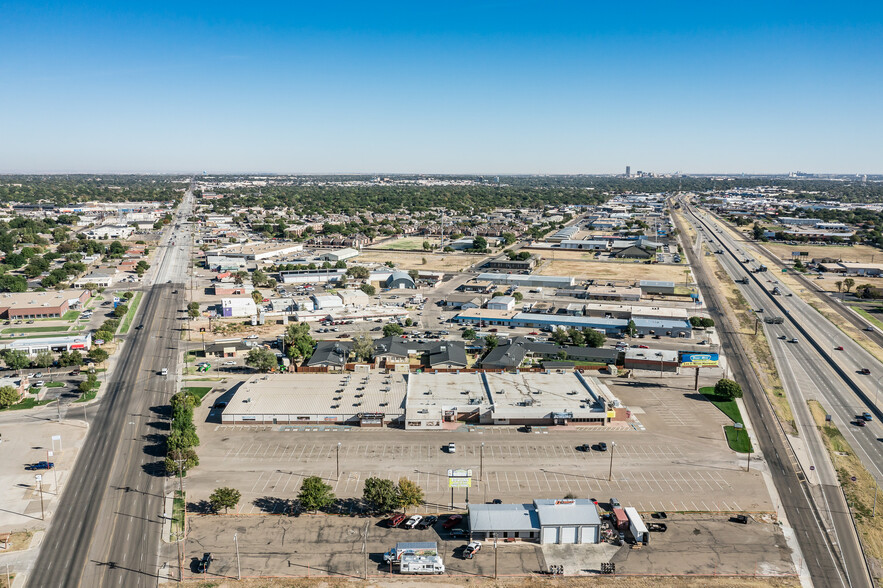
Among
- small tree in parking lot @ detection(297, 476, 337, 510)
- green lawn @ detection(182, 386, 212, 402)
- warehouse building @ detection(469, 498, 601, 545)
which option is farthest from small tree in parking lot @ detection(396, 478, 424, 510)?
green lawn @ detection(182, 386, 212, 402)

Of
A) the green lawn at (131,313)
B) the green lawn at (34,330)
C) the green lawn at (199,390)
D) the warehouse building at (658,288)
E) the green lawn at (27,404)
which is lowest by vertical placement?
the green lawn at (27,404)

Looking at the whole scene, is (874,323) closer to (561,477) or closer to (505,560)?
(561,477)

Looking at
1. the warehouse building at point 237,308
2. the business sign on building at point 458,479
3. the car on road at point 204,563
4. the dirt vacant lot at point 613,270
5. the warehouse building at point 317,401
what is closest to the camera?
the car on road at point 204,563

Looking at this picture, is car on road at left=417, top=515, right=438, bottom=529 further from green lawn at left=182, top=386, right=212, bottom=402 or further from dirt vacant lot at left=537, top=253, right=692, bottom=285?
dirt vacant lot at left=537, top=253, right=692, bottom=285

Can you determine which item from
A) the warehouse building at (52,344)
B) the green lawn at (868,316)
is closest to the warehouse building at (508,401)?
the warehouse building at (52,344)

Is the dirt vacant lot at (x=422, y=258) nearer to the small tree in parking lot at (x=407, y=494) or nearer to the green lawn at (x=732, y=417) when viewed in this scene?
the green lawn at (x=732, y=417)

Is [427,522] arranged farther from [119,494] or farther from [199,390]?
[199,390]

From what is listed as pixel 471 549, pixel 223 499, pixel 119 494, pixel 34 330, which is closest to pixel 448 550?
pixel 471 549
